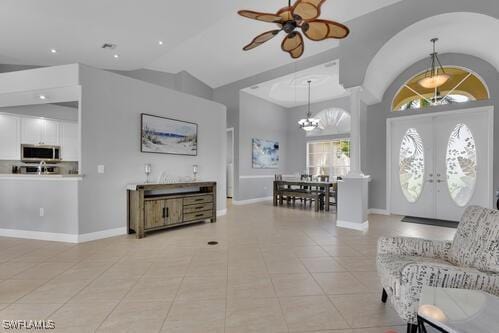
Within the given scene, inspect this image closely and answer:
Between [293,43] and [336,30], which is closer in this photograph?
[336,30]

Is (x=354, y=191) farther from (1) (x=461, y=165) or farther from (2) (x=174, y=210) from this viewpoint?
(2) (x=174, y=210)

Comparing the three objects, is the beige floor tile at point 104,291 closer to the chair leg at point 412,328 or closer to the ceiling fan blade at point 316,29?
the chair leg at point 412,328

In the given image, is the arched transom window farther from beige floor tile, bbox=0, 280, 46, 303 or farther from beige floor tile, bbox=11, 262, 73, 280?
beige floor tile, bbox=0, 280, 46, 303

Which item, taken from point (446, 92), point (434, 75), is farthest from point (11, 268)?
point (446, 92)

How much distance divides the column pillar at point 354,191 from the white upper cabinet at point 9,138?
764cm

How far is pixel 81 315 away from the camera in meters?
1.81

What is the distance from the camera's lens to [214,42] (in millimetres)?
5535

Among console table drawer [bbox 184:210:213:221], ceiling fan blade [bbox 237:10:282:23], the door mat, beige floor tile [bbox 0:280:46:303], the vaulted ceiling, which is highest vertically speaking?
the vaulted ceiling

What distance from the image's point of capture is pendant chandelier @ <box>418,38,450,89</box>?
440 cm

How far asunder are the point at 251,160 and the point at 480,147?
5533 mm

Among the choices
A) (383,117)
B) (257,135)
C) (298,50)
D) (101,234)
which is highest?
(298,50)

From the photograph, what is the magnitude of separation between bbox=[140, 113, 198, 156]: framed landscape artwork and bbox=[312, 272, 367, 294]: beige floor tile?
3.47 m

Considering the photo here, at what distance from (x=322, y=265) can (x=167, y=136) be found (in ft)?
11.6

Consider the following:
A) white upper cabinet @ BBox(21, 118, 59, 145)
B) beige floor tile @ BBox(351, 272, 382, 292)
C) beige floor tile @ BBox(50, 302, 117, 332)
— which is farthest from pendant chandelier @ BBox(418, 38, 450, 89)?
white upper cabinet @ BBox(21, 118, 59, 145)
